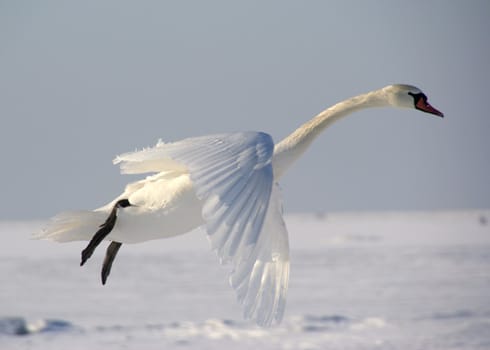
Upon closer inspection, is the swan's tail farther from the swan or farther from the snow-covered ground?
the snow-covered ground

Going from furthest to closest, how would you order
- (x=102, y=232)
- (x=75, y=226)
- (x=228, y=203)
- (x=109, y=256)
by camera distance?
(x=109, y=256) < (x=75, y=226) < (x=102, y=232) < (x=228, y=203)

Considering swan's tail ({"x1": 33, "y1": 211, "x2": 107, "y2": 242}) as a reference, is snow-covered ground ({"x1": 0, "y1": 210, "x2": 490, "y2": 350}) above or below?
below

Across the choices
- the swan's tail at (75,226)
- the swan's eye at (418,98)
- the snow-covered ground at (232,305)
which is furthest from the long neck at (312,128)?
the snow-covered ground at (232,305)

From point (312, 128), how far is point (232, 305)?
8.70m

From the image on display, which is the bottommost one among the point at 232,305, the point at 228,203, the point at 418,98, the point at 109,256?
the point at 232,305

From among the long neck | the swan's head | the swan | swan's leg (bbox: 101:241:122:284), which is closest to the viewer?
the swan

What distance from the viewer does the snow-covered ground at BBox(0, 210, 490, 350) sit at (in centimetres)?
1184

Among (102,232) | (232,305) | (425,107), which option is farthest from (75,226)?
(232,305)

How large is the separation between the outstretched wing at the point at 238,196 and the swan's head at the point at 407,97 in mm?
1251

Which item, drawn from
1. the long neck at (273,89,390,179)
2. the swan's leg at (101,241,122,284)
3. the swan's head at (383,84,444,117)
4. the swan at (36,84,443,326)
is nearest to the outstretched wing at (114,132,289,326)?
the swan at (36,84,443,326)

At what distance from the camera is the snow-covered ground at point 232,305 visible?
1184 centimetres

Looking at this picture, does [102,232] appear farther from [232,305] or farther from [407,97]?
[232,305]

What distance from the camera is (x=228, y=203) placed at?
15.5ft

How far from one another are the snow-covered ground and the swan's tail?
17.8 ft
